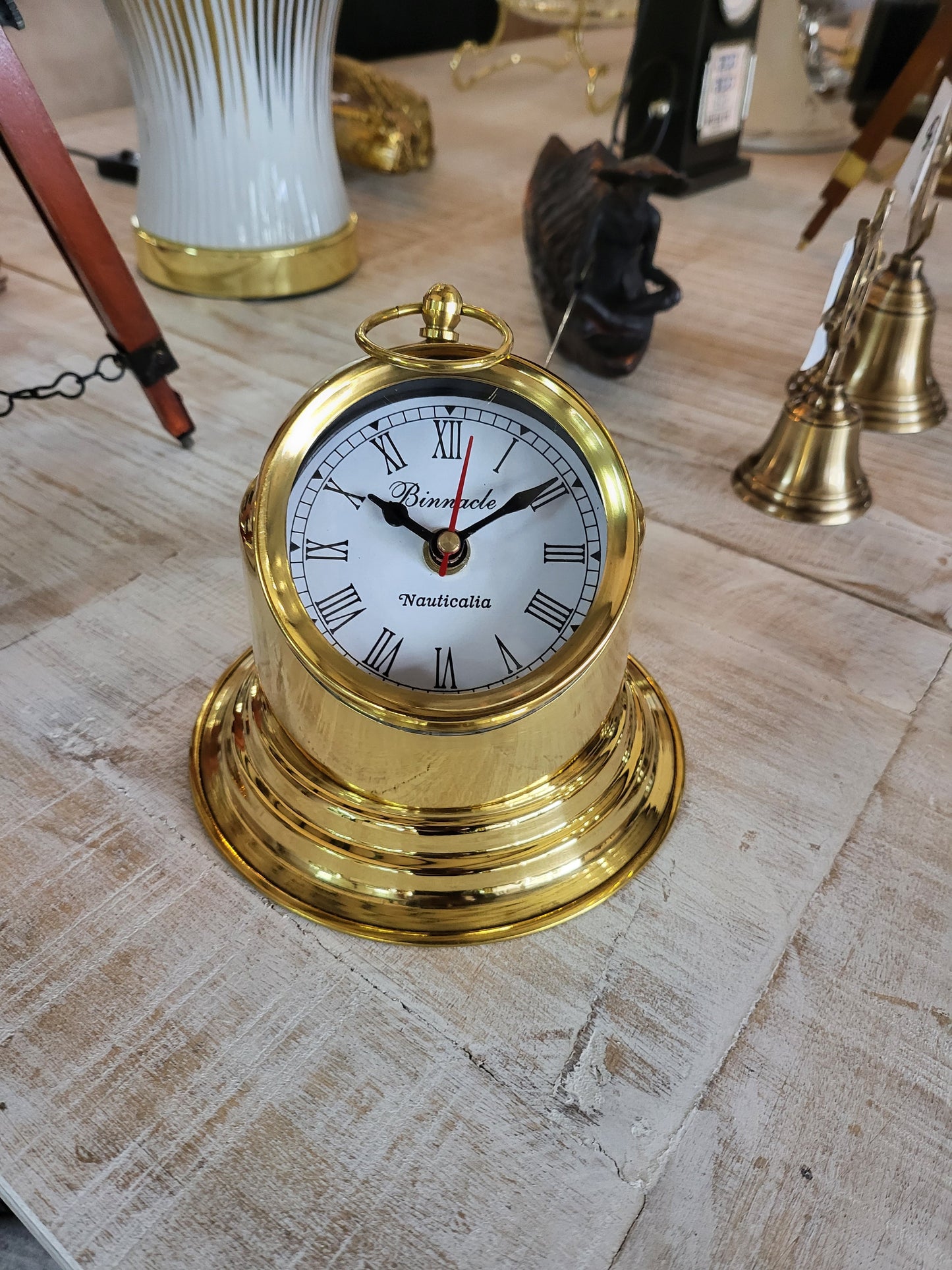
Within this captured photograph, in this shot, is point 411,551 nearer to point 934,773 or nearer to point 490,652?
point 490,652

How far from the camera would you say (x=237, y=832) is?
2.33 feet

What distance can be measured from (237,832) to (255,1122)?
0.69 ft

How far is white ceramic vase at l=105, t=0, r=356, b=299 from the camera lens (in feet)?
4.25

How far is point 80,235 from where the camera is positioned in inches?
39.3

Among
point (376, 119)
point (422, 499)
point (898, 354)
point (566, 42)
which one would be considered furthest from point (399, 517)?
point (566, 42)

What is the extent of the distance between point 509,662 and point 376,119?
5.43 feet

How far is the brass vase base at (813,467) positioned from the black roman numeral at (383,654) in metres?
0.67

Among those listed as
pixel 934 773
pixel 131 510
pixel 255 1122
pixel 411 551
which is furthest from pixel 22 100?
pixel 934 773

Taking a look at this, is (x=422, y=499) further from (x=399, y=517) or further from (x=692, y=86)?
(x=692, y=86)

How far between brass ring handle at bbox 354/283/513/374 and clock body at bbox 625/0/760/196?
1.39 metres

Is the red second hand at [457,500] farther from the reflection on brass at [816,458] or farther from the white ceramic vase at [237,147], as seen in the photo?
the white ceramic vase at [237,147]

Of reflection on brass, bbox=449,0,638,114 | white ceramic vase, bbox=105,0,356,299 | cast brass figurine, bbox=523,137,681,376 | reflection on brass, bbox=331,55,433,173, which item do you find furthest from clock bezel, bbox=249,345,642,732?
reflection on brass, bbox=449,0,638,114

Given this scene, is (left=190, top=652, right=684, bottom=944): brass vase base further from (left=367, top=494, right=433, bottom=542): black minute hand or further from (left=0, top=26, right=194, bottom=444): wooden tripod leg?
(left=0, top=26, right=194, bottom=444): wooden tripod leg

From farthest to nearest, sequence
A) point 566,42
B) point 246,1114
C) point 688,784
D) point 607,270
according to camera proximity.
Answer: point 566,42 → point 607,270 → point 688,784 → point 246,1114
